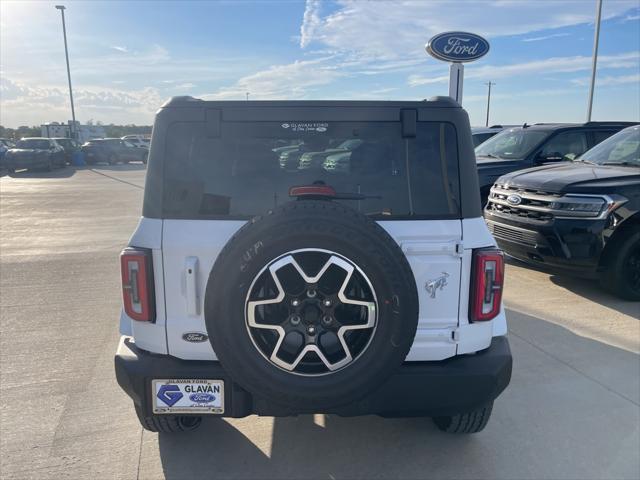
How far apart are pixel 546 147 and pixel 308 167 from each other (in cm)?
745

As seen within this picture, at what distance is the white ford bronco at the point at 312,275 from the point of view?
6.95 feet

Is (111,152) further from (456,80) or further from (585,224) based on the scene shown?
(585,224)

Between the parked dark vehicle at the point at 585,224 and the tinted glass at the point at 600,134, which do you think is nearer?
the parked dark vehicle at the point at 585,224

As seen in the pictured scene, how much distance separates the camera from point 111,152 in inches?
1262

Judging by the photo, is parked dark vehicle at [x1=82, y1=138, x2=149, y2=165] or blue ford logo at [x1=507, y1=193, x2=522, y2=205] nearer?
blue ford logo at [x1=507, y1=193, x2=522, y2=205]

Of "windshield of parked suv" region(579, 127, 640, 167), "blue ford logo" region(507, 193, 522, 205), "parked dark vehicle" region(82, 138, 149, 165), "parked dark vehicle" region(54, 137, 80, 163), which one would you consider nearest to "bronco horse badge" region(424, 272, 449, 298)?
"blue ford logo" region(507, 193, 522, 205)

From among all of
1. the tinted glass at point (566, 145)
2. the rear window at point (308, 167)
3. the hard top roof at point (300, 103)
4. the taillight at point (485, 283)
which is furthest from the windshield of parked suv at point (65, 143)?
the taillight at point (485, 283)

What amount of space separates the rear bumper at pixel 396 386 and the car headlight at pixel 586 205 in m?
3.53

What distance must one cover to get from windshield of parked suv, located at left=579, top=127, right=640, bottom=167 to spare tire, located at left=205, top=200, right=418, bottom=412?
5.25 metres

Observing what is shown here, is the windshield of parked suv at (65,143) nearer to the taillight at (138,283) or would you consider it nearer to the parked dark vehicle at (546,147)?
the parked dark vehicle at (546,147)

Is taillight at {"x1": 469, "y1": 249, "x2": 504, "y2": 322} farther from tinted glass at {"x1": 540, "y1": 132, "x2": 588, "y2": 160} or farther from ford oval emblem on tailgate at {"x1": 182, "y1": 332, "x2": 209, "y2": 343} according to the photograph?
tinted glass at {"x1": 540, "y1": 132, "x2": 588, "y2": 160}

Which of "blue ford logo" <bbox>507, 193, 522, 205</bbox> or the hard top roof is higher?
the hard top roof

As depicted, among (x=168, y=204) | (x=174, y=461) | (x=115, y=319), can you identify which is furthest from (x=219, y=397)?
(x=115, y=319)

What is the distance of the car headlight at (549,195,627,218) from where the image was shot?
5.11 meters
